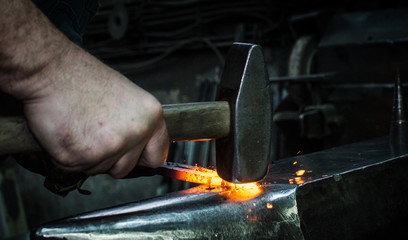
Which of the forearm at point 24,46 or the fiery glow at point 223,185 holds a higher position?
the forearm at point 24,46

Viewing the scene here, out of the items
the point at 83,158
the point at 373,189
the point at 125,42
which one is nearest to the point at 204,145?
the point at 125,42

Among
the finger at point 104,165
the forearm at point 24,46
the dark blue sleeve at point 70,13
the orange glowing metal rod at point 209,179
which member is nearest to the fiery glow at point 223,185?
the orange glowing metal rod at point 209,179

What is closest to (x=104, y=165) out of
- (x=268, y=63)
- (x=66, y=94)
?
(x=66, y=94)

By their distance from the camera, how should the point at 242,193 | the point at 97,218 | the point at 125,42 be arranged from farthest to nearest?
the point at 125,42 → the point at 242,193 → the point at 97,218

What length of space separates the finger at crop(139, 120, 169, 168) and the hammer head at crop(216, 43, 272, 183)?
172mm

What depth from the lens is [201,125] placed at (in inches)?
35.1

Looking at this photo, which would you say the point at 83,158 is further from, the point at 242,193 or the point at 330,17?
the point at 330,17

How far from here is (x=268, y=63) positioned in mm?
3561

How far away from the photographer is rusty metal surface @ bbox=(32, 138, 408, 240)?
750 mm

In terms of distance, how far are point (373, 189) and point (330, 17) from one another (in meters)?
1.92

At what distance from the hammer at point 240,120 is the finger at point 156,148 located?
40mm

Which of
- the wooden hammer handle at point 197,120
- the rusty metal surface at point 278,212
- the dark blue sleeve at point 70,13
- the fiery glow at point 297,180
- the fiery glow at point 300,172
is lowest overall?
the rusty metal surface at point 278,212

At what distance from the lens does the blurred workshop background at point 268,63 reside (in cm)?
233

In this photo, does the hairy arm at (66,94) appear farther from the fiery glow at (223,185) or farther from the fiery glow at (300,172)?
the fiery glow at (300,172)
